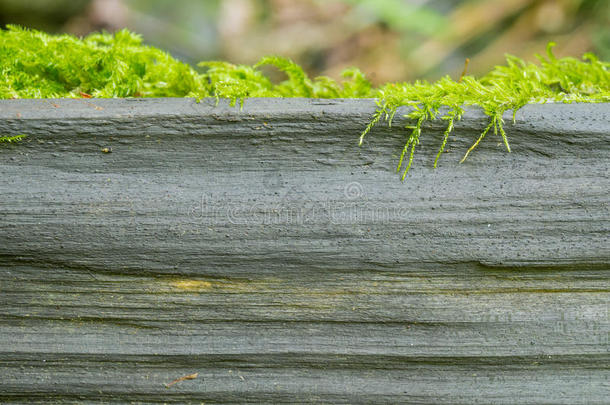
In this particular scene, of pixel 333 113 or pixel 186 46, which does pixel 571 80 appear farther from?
pixel 186 46

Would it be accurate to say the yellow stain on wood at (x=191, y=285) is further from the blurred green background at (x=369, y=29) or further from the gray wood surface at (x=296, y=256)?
the blurred green background at (x=369, y=29)

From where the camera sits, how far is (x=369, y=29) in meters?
4.98

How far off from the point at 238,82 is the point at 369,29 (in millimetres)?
4243

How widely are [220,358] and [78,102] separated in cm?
67

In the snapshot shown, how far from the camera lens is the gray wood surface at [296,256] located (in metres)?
1.00

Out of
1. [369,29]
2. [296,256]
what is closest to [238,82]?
[296,256]

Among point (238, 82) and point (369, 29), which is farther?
point (369, 29)

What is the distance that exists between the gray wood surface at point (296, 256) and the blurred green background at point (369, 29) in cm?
311

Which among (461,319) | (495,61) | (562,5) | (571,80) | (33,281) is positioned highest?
(562,5)

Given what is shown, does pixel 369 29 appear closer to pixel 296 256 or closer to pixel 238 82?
pixel 238 82

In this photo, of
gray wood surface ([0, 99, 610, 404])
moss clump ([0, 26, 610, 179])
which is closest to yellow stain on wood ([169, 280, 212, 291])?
gray wood surface ([0, 99, 610, 404])

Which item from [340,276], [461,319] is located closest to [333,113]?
[340,276]

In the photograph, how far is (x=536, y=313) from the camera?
1.02 metres

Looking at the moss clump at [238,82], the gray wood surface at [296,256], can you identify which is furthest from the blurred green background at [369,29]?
the gray wood surface at [296,256]
